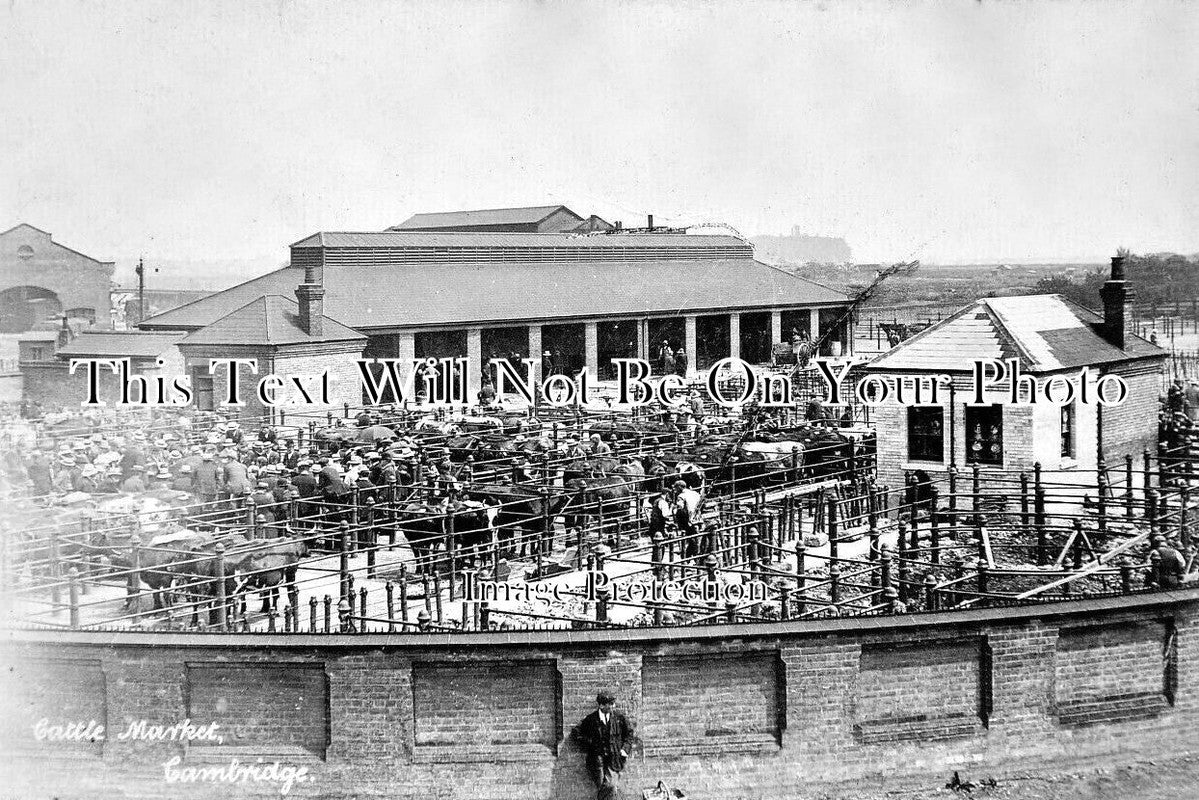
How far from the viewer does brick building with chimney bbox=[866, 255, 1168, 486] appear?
23.4 meters

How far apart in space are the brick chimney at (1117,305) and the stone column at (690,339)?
24001mm

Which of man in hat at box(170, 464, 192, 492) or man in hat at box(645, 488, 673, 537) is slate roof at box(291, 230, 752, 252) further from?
man in hat at box(645, 488, 673, 537)

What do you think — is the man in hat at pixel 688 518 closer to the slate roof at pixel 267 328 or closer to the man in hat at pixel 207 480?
the man in hat at pixel 207 480

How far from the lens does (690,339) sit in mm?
49562

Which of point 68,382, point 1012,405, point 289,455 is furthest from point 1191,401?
point 68,382

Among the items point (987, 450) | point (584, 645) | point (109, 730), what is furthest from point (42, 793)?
point (987, 450)

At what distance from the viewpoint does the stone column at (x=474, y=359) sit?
41.9 m

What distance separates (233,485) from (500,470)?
512cm

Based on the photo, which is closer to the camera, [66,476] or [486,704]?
[486,704]

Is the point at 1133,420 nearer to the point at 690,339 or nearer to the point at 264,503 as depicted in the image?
the point at 264,503

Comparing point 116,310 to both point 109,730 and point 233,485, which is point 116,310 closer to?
point 233,485

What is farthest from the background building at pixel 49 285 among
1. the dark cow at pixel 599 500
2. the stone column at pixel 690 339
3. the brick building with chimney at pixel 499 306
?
the dark cow at pixel 599 500

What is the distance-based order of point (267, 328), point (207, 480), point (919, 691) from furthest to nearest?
point (267, 328) < point (207, 480) < point (919, 691)

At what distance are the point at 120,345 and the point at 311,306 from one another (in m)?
6.50
